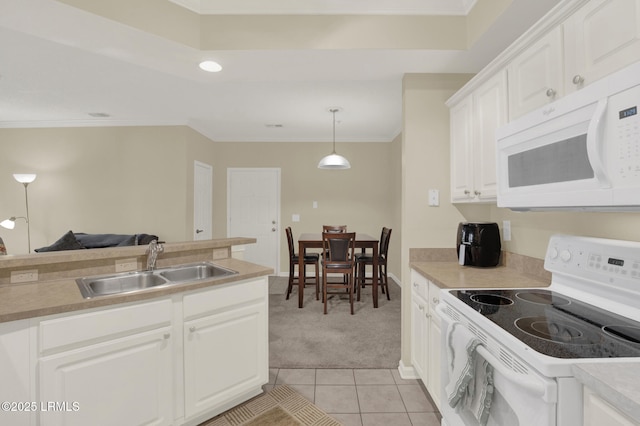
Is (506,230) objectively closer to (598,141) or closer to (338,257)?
(598,141)

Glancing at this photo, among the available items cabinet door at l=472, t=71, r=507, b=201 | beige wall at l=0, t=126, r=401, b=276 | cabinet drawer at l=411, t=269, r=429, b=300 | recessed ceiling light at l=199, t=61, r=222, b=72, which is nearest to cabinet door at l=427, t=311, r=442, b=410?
cabinet drawer at l=411, t=269, r=429, b=300

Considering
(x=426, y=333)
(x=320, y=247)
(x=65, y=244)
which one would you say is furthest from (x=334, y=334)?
(x=65, y=244)

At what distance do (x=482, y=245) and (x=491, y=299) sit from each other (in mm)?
677

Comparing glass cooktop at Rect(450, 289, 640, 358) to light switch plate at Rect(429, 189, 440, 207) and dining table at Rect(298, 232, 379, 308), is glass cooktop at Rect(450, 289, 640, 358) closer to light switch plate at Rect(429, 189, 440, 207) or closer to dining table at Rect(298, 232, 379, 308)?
light switch plate at Rect(429, 189, 440, 207)

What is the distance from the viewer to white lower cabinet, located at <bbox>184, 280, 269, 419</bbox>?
5.09 feet

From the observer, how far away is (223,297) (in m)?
1.66

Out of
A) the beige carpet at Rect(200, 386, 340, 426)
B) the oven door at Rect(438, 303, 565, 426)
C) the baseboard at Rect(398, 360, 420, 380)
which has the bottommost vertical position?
the beige carpet at Rect(200, 386, 340, 426)

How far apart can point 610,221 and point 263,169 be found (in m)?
4.71

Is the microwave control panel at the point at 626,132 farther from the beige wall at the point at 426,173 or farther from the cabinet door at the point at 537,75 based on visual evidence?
the beige wall at the point at 426,173

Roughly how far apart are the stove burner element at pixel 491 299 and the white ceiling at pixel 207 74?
155 cm

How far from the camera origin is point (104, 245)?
12.8 ft

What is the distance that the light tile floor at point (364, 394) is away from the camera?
67.9 inches

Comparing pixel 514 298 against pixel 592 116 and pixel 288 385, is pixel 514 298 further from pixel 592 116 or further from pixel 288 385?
pixel 288 385

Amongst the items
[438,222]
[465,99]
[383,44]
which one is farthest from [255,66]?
[438,222]
